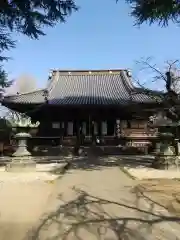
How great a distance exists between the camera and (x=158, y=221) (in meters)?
6.75

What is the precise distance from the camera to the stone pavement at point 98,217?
236 inches

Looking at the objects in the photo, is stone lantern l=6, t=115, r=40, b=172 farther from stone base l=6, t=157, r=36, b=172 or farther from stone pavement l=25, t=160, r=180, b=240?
stone pavement l=25, t=160, r=180, b=240

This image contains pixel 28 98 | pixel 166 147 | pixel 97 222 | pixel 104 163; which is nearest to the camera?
pixel 97 222

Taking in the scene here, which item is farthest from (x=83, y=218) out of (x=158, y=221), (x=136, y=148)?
(x=136, y=148)

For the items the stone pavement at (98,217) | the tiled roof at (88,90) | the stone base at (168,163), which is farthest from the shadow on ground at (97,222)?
the tiled roof at (88,90)

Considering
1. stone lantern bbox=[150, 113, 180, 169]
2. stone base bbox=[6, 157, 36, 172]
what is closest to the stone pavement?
stone base bbox=[6, 157, 36, 172]

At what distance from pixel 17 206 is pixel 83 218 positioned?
1.91m

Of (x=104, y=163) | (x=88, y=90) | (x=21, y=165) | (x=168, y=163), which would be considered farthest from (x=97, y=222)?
(x=88, y=90)

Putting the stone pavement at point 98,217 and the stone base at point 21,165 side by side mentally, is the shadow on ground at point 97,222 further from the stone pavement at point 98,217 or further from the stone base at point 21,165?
the stone base at point 21,165

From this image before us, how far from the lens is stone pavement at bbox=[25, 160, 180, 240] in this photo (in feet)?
19.6

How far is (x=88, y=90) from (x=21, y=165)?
16224mm

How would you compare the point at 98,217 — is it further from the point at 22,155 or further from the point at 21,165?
the point at 22,155

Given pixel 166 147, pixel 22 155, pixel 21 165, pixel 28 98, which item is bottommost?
pixel 21 165

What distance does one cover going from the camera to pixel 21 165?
15.9 m
